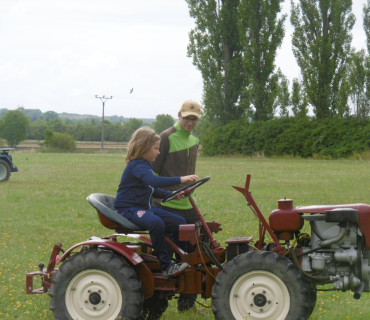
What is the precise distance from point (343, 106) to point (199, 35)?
12.3 m

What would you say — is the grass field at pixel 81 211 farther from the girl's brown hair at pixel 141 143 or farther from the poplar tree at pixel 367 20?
the poplar tree at pixel 367 20

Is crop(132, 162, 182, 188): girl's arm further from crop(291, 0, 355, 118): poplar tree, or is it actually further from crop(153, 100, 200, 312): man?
crop(291, 0, 355, 118): poplar tree

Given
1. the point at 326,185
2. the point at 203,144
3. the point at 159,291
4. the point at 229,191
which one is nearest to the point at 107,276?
the point at 159,291

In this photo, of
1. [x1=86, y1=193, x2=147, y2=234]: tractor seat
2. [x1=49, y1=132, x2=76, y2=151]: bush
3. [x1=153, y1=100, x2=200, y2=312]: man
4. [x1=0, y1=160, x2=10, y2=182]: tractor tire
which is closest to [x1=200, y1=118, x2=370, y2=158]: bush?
[x1=0, y1=160, x2=10, y2=182]: tractor tire

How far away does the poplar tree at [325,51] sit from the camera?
3578 centimetres

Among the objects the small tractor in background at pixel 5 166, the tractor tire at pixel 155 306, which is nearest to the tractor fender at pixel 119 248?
the tractor tire at pixel 155 306

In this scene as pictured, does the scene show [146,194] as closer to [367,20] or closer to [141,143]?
[141,143]

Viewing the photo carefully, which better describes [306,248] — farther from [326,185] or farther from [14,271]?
[326,185]

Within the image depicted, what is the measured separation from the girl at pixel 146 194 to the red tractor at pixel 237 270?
A: 0.13 m

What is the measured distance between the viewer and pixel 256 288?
13.4ft

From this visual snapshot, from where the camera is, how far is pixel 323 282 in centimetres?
410

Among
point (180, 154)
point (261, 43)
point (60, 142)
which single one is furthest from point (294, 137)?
point (60, 142)

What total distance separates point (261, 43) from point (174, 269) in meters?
35.3

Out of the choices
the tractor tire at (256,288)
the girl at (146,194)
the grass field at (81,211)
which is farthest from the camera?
the grass field at (81,211)
